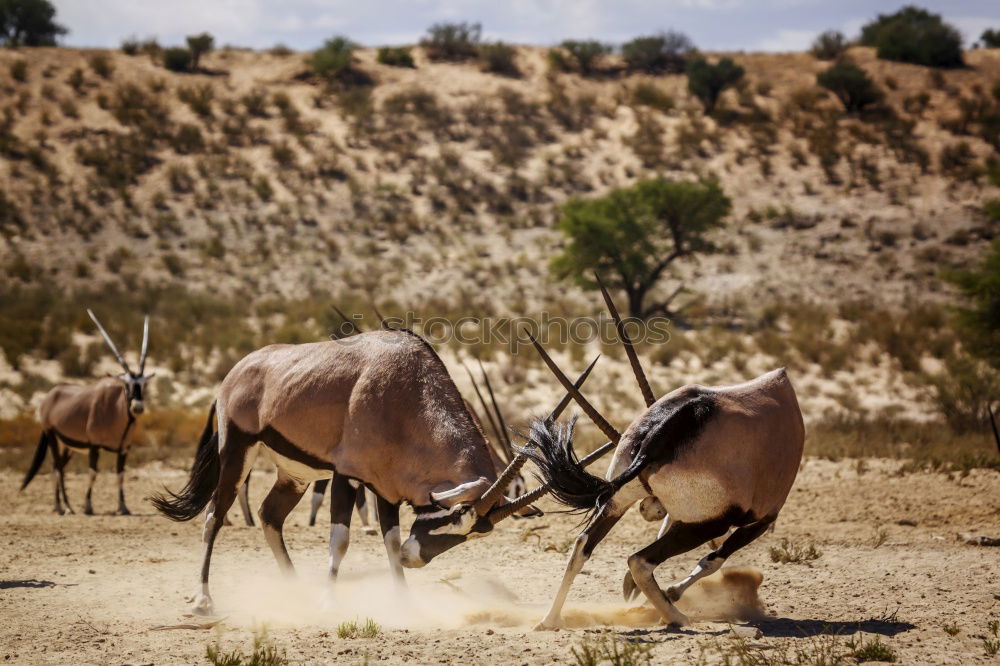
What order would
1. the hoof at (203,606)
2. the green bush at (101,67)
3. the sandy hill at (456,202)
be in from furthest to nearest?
the green bush at (101,67) → the sandy hill at (456,202) → the hoof at (203,606)

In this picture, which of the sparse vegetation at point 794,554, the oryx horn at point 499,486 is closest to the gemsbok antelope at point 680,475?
the oryx horn at point 499,486

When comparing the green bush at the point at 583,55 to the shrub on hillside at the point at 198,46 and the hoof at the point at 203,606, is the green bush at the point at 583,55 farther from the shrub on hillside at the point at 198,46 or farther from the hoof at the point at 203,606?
the hoof at the point at 203,606

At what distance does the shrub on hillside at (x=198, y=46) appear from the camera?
2166 inches

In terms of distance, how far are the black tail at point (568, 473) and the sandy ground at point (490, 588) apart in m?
0.92

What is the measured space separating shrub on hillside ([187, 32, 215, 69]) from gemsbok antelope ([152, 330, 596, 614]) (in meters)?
51.2

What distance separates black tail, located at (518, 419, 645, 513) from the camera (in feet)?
21.1


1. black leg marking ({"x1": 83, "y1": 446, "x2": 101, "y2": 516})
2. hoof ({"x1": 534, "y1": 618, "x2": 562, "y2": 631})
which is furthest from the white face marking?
black leg marking ({"x1": 83, "y1": 446, "x2": 101, "y2": 516})

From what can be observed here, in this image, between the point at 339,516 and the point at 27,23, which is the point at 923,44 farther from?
the point at 339,516

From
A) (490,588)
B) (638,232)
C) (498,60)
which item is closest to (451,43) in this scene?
(498,60)

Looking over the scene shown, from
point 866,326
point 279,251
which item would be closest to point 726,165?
point 866,326

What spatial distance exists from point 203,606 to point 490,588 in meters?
2.43

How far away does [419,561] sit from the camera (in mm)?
6922

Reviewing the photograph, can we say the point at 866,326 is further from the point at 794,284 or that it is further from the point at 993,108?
the point at 993,108

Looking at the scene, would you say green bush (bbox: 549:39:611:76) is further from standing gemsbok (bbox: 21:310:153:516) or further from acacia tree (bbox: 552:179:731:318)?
standing gemsbok (bbox: 21:310:153:516)
